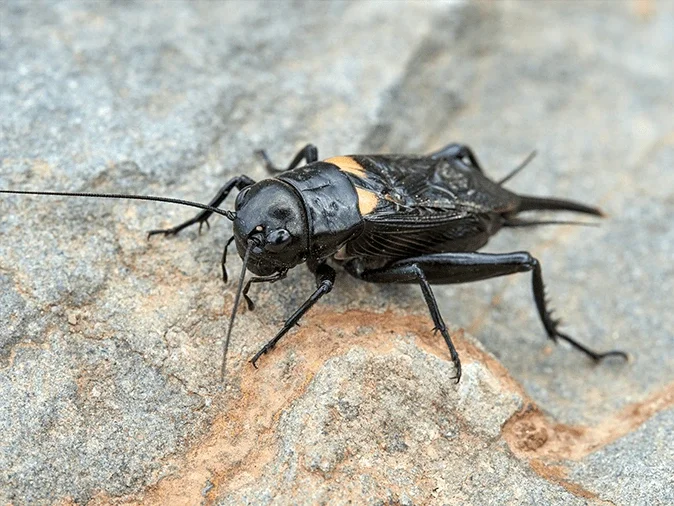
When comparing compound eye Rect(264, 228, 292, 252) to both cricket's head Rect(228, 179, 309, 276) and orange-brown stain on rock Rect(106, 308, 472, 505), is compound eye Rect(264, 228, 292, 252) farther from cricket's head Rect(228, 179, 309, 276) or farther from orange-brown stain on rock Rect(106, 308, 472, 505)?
orange-brown stain on rock Rect(106, 308, 472, 505)

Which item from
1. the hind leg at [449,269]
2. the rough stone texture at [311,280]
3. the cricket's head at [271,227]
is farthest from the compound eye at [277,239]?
the hind leg at [449,269]

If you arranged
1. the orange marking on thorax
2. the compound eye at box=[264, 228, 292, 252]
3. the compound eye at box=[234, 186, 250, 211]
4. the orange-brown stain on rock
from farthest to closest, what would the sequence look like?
the orange marking on thorax → the compound eye at box=[234, 186, 250, 211] → the compound eye at box=[264, 228, 292, 252] → the orange-brown stain on rock

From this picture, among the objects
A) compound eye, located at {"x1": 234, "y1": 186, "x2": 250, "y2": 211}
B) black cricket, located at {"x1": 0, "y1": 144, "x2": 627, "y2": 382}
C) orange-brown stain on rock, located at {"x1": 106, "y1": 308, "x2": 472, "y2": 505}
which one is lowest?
orange-brown stain on rock, located at {"x1": 106, "y1": 308, "x2": 472, "y2": 505}

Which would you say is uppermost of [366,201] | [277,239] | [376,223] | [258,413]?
[277,239]

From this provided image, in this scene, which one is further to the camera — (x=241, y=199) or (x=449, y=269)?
(x=449, y=269)

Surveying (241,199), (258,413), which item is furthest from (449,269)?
(258,413)

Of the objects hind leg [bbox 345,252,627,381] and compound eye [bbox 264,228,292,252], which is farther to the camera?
hind leg [bbox 345,252,627,381]

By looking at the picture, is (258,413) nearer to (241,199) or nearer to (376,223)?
(241,199)

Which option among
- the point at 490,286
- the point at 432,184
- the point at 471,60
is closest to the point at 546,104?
the point at 471,60

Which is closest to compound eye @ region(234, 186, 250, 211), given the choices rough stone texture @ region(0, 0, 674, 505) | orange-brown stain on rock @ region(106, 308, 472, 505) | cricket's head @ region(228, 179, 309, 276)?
cricket's head @ region(228, 179, 309, 276)
